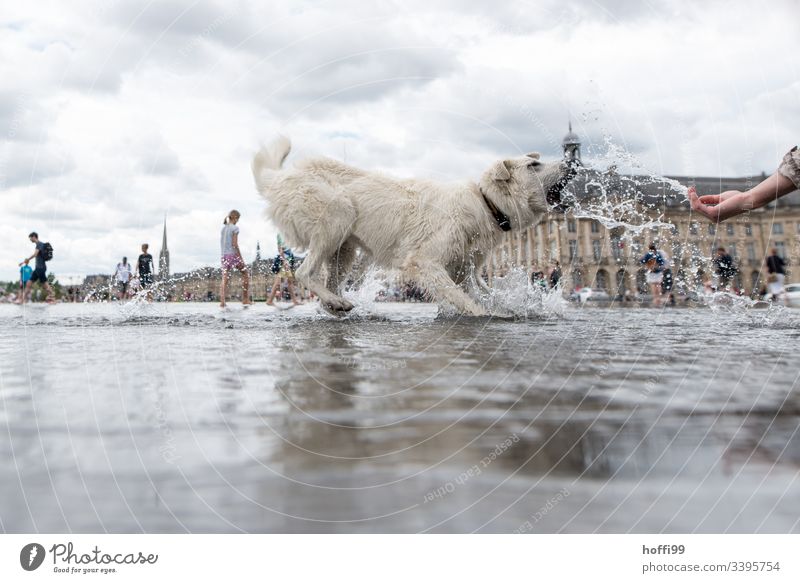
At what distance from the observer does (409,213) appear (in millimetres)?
7738

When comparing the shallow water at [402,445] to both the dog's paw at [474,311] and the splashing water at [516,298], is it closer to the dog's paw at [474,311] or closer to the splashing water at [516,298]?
the dog's paw at [474,311]

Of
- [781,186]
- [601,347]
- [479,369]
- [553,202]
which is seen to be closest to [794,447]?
[479,369]

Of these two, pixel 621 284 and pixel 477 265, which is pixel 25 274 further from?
pixel 621 284

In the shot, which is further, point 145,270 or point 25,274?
point 25,274

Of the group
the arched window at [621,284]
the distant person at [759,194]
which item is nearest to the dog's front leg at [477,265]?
the distant person at [759,194]

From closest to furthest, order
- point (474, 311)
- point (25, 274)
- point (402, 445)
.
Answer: point (402, 445) < point (474, 311) < point (25, 274)

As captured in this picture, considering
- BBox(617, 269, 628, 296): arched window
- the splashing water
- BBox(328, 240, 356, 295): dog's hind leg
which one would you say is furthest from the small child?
BBox(617, 269, 628, 296): arched window

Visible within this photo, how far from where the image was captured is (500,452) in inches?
76.0

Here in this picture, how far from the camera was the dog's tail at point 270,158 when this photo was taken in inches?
324

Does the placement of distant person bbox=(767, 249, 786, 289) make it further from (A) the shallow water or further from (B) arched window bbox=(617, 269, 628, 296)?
(A) the shallow water

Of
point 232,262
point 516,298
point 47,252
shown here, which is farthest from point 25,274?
point 516,298

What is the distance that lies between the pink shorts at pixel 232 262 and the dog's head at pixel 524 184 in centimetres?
677
